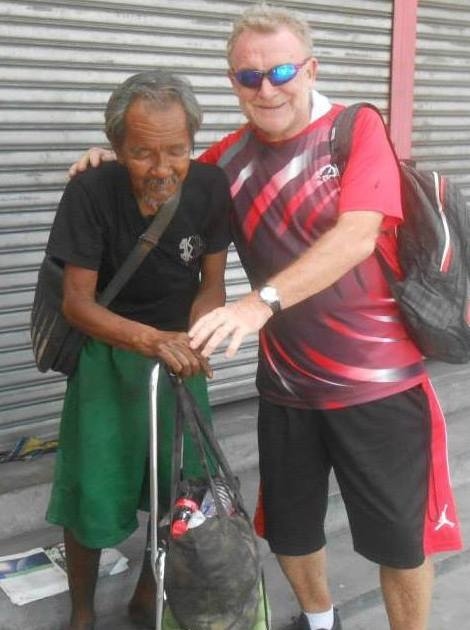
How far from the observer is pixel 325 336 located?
2.86 m

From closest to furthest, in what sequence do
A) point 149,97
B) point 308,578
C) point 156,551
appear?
point 156,551
point 149,97
point 308,578

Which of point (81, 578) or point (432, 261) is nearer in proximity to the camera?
point (432, 261)

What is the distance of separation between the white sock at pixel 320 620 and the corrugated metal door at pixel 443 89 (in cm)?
338

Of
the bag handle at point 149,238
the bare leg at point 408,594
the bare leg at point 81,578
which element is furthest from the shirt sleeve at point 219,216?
the bare leg at point 408,594

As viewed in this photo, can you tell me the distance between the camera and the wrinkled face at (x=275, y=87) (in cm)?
264

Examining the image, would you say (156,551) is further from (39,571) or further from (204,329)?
(39,571)

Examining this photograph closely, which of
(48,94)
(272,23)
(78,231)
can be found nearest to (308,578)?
(78,231)

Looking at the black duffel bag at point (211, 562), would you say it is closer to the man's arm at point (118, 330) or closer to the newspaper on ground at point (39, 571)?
the man's arm at point (118, 330)

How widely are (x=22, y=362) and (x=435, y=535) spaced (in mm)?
2108

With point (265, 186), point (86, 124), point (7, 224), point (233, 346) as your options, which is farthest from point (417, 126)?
point (233, 346)

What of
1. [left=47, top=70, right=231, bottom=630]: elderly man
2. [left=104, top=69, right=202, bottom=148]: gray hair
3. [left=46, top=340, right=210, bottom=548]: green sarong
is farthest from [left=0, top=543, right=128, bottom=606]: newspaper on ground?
[left=104, top=69, right=202, bottom=148]: gray hair

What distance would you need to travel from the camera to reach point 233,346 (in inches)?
91.3

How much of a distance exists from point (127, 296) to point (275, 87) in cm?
76

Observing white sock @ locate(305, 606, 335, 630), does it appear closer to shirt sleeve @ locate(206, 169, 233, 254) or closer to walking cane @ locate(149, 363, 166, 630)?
walking cane @ locate(149, 363, 166, 630)
